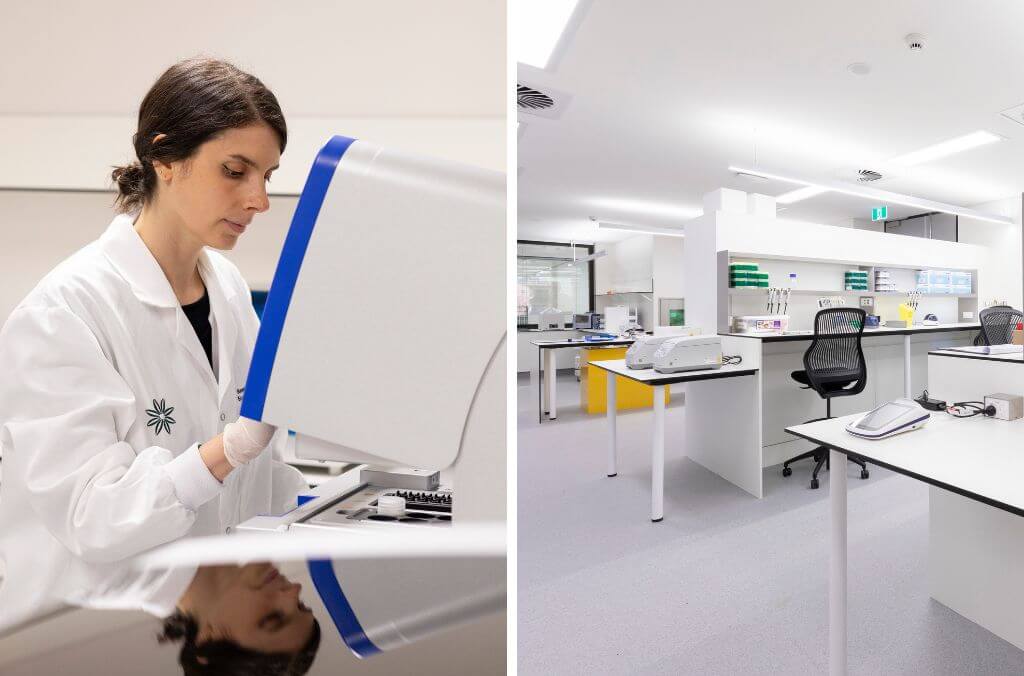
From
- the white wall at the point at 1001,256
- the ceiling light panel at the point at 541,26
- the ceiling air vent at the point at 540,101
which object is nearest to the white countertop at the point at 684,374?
the ceiling light panel at the point at 541,26

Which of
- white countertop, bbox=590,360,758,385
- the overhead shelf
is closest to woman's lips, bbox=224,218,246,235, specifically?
white countertop, bbox=590,360,758,385

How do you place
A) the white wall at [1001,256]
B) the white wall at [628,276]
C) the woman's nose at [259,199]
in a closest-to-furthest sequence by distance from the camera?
the woman's nose at [259,199] < the white wall at [1001,256] < the white wall at [628,276]

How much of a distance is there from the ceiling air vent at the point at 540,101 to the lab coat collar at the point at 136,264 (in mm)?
3221

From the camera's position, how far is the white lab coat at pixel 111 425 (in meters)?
0.61

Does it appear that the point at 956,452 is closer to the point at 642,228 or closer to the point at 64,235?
the point at 64,235

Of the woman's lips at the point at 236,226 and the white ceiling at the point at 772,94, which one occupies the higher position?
the white ceiling at the point at 772,94

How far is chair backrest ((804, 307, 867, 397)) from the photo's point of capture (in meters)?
3.34

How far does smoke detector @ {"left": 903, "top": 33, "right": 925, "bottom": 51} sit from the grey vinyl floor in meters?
2.69

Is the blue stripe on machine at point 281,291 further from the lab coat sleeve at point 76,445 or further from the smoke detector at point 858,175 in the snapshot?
the smoke detector at point 858,175

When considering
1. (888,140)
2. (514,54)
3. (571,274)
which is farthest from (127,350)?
(571,274)

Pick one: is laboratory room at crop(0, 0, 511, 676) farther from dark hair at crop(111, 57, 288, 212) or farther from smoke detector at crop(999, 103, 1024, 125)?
smoke detector at crop(999, 103, 1024, 125)

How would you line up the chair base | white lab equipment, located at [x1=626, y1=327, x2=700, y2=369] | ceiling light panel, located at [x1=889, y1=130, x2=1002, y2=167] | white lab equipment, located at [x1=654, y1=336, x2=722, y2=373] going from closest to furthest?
1. white lab equipment, located at [x1=654, y1=336, x2=722, y2=373]
2. the chair base
3. white lab equipment, located at [x1=626, y1=327, x2=700, y2=369]
4. ceiling light panel, located at [x1=889, y1=130, x2=1002, y2=167]

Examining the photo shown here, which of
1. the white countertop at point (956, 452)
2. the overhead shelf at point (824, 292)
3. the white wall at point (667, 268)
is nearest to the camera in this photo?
the white countertop at point (956, 452)

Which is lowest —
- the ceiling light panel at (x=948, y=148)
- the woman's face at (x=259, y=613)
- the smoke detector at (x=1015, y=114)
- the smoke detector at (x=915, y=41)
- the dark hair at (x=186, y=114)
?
the woman's face at (x=259, y=613)
